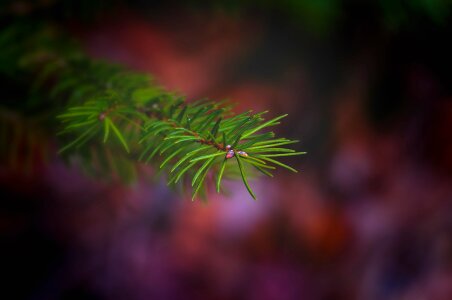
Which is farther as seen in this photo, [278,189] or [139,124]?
[278,189]

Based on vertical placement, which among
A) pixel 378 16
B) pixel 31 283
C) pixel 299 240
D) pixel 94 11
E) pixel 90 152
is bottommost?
pixel 31 283

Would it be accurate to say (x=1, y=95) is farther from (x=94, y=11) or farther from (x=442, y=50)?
(x=442, y=50)

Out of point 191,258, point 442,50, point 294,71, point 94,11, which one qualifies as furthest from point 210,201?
point 442,50

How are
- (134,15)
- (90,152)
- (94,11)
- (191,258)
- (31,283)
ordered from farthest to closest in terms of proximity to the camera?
(134,15), (191,258), (31,283), (94,11), (90,152)

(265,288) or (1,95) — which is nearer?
(1,95)

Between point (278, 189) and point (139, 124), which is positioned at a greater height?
point (278, 189)
